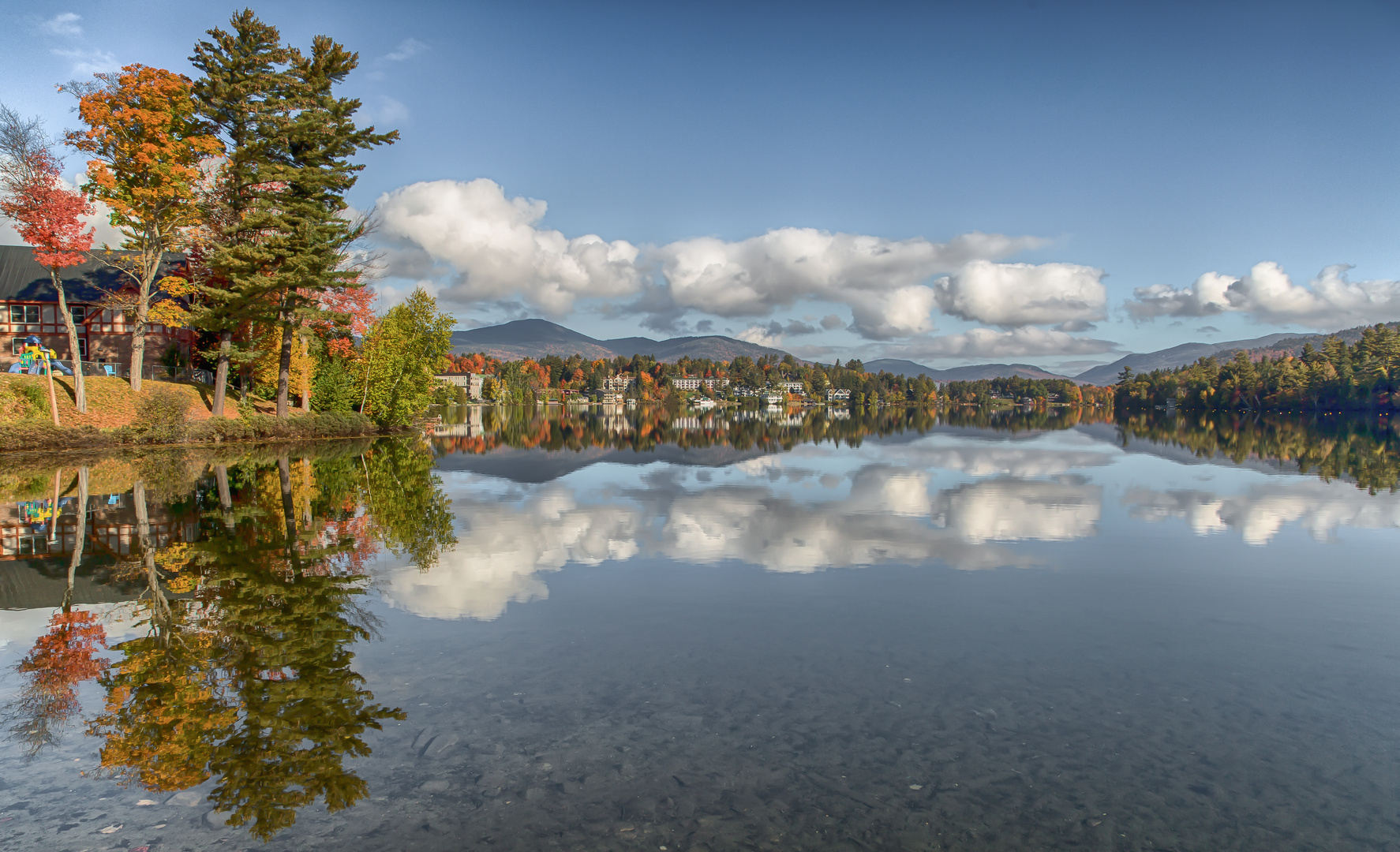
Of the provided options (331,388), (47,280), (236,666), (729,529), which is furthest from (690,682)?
(47,280)

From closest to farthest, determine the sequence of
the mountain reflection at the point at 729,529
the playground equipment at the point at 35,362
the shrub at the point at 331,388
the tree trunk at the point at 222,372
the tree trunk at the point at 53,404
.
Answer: the mountain reflection at the point at 729,529 → the tree trunk at the point at 53,404 → the tree trunk at the point at 222,372 → the playground equipment at the point at 35,362 → the shrub at the point at 331,388

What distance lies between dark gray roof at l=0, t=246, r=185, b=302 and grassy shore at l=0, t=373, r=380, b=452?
37.0 ft

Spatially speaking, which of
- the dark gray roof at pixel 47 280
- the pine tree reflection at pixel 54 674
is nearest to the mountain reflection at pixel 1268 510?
the pine tree reflection at pixel 54 674

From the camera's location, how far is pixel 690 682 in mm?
7242

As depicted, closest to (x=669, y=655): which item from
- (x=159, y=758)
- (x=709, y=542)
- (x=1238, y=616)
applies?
(x=159, y=758)

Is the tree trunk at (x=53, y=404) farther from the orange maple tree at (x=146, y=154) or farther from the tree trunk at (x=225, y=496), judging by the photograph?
the tree trunk at (x=225, y=496)

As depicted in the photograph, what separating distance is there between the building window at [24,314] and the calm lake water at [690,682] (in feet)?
129

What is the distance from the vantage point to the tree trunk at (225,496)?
15.5 m

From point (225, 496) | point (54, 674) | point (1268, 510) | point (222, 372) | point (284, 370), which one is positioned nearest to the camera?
point (54, 674)

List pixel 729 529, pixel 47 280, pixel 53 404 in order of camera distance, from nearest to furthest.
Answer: pixel 729 529 < pixel 53 404 < pixel 47 280

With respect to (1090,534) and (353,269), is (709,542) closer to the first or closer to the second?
(1090,534)

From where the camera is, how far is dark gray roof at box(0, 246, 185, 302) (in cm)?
4409

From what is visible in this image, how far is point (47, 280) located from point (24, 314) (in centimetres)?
245

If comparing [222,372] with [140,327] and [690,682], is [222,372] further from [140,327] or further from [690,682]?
[690,682]
